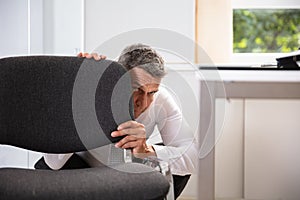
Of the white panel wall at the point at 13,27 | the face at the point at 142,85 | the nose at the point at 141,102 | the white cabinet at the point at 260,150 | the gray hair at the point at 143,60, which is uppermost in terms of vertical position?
the white panel wall at the point at 13,27

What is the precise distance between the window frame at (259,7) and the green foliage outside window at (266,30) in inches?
2.1

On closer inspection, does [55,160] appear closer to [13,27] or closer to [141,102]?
[141,102]

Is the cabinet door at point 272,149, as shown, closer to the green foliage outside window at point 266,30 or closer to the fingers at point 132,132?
the green foliage outside window at point 266,30

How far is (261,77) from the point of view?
1426mm

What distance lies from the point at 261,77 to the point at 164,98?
58 cm

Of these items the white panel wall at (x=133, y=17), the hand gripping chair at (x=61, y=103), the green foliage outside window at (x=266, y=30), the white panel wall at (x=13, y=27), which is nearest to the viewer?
the hand gripping chair at (x=61, y=103)

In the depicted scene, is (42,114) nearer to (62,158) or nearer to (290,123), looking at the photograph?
(62,158)

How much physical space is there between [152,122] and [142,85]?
30 centimetres

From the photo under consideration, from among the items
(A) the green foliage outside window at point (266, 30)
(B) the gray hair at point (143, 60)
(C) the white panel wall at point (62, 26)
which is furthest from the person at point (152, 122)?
(A) the green foliage outside window at point (266, 30)

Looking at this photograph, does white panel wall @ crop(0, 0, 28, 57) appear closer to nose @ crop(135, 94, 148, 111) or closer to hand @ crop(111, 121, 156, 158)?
nose @ crop(135, 94, 148, 111)

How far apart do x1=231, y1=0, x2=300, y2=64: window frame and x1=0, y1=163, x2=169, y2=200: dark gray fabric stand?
148 centimetres

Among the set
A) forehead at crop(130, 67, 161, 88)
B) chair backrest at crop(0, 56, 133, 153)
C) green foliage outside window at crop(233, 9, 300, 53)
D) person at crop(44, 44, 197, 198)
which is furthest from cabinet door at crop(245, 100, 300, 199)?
chair backrest at crop(0, 56, 133, 153)

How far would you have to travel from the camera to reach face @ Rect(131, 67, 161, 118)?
1688 millimetres

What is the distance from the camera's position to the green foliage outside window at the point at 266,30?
9.31 feet
